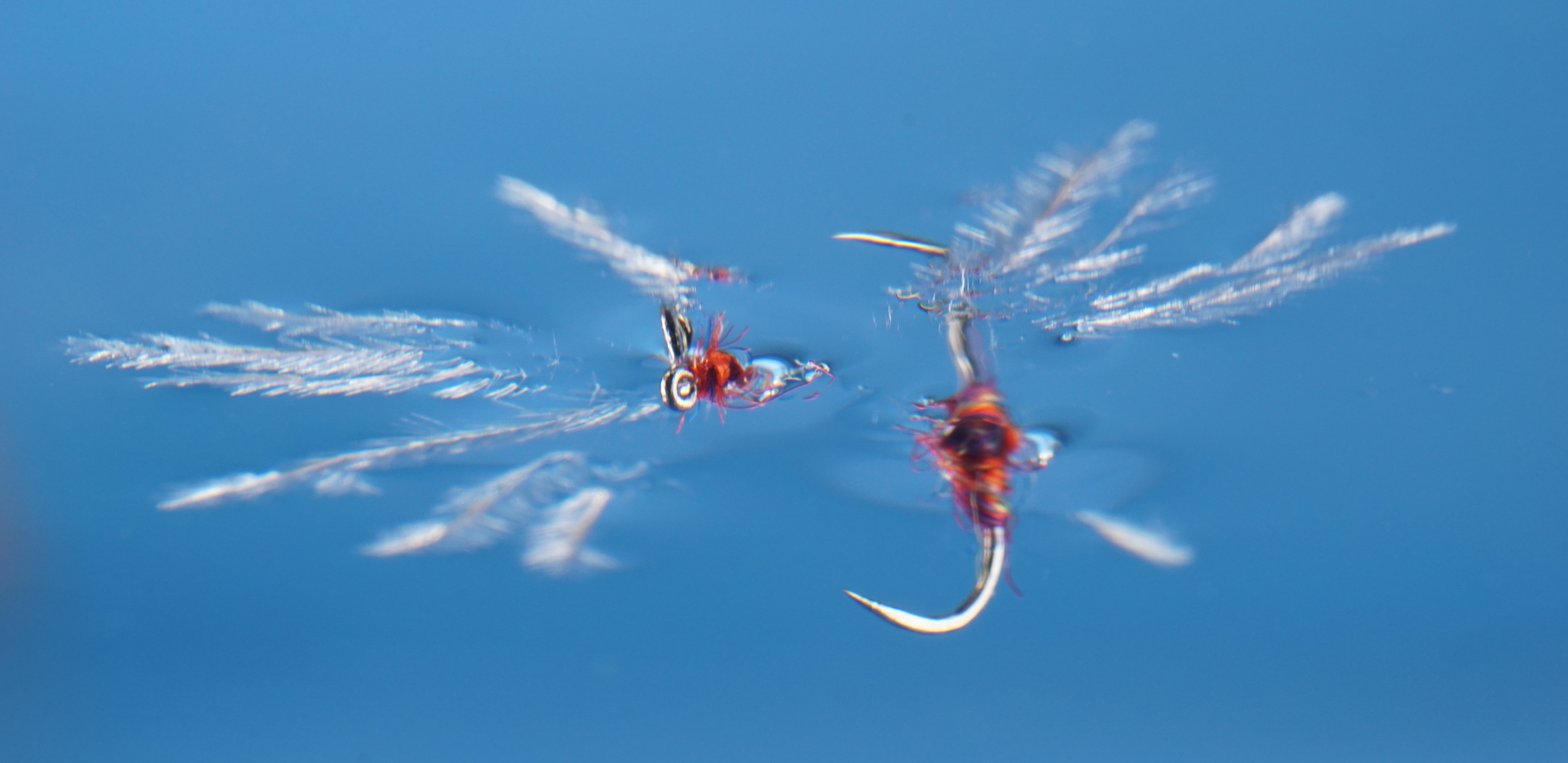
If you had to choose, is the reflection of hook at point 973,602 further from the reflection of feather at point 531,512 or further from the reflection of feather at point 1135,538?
the reflection of feather at point 531,512

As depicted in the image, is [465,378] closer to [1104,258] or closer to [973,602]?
[973,602]

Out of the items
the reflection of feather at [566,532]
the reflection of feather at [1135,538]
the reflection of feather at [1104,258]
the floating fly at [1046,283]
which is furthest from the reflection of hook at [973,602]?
the reflection of feather at [566,532]

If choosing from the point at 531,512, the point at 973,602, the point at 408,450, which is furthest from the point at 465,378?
the point at 973,602

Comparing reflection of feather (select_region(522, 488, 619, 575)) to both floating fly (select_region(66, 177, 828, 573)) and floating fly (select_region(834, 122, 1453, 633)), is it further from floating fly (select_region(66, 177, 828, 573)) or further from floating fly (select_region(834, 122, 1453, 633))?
floating fly (select_region(834, 122, 1453, 633))

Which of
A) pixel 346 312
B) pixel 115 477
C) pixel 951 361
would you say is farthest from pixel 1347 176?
pixel 115 477

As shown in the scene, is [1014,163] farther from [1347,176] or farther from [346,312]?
[346,312]

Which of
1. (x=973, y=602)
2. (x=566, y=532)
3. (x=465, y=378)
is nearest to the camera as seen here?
(x=973, y=602)

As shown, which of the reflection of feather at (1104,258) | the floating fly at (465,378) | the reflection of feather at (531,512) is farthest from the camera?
the reflection of feather at (531,512)
